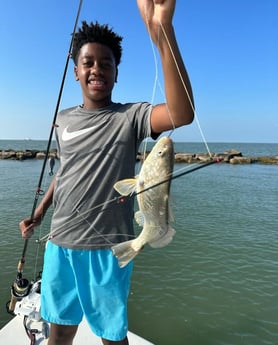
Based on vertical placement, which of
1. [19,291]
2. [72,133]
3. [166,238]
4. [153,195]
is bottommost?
[19,291]

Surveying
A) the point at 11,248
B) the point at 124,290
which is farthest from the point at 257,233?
the point at 124,290

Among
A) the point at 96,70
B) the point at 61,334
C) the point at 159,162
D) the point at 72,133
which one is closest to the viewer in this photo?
the point at 159,162

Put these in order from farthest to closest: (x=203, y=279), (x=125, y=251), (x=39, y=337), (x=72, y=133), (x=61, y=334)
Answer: (x=203, y=279), (x=39, y=337), (x=61, y=334), (x=72, y=133), (x=125, y=251)

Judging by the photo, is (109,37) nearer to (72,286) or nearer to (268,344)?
(72,286)

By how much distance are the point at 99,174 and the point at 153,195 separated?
52 centimetres

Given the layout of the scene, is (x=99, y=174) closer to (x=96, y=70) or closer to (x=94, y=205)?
(x=94, y=205)

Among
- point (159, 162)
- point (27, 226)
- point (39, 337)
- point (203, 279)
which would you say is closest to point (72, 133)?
point (159, 162)

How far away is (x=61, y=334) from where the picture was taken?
2.74 meters

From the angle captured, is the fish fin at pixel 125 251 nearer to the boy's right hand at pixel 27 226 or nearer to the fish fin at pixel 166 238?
the fish fin at pixel 166 238

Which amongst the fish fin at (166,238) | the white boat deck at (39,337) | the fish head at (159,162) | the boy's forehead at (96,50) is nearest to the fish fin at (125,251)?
the fish fin at (166,238)

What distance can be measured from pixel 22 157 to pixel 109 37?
4478 centimetres

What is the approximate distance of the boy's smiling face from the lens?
246 cm

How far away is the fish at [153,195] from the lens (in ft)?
6.97

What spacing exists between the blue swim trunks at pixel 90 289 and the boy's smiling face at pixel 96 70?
1273 millimetres
